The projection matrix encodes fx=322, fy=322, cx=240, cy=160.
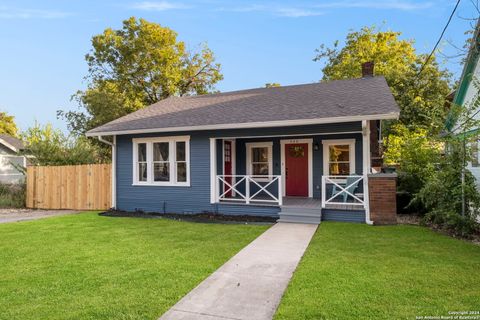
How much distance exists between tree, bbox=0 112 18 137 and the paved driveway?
34669mm

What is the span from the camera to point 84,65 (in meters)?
26.4

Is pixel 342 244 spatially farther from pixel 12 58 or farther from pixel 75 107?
pixel 75 107

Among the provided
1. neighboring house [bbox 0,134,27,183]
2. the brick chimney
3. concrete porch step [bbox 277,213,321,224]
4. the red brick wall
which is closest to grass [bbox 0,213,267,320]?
concrete porch step [bbox 277,213,321,224]

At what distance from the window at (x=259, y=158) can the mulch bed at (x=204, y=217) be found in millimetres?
2587

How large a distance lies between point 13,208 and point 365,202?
13.4m

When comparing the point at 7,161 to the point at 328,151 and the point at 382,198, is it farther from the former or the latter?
the point at 382,198

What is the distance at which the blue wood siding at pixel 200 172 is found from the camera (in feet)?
32.5

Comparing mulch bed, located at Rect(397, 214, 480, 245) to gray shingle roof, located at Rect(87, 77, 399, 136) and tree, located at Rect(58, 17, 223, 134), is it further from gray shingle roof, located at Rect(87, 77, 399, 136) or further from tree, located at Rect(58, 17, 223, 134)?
tree, located at Rect(58, 17, 223, 134)

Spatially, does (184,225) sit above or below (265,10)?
below

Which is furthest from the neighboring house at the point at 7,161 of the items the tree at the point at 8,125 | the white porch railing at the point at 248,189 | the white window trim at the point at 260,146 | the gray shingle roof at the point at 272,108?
the tree at the point at 8,125

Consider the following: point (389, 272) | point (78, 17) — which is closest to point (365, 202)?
point (389, 272)

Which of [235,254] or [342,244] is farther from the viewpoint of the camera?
[342,244]

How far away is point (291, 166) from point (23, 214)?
32.2 ft

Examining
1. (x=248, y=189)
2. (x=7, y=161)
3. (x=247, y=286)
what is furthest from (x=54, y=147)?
(x=247, y=286)
